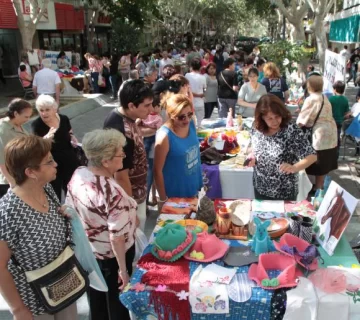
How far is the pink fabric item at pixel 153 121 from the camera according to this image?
4398mm

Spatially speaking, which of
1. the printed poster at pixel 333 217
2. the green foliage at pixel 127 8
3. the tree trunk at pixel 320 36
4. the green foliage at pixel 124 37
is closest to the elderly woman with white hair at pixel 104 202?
the printed poster at pixel 333 217

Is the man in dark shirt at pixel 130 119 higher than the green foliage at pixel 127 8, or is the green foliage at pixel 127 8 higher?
the green foliage at pixel 127 8

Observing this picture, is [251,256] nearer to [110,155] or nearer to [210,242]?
[210,242]

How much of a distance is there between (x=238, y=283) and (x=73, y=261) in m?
0.92

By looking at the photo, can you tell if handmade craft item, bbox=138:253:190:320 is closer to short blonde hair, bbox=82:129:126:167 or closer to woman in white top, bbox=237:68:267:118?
short blonde hair, bbox=82:129:126:167

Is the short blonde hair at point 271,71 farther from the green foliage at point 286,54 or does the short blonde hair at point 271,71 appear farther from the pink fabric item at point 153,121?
the pink fabric item at point 153,121

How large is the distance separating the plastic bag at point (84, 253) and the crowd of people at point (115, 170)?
0.06 m

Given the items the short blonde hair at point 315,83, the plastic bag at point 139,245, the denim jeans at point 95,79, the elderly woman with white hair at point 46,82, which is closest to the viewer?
the plastic bag at point 139,245

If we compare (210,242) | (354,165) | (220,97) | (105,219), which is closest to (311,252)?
(210,242)

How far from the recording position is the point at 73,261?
2.08m

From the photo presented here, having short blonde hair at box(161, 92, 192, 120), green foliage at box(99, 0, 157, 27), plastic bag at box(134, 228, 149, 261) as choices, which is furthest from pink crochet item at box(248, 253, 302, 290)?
green foliage at box(99, 0, 157, 27)

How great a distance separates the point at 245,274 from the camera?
219cm

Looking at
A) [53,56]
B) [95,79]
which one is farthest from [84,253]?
[53,56]

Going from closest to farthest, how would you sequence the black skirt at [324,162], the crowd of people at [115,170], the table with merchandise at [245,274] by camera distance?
the crowd of people at [115,170]
the table with merchandise at [245,274]
the black skirt at [324,162]
